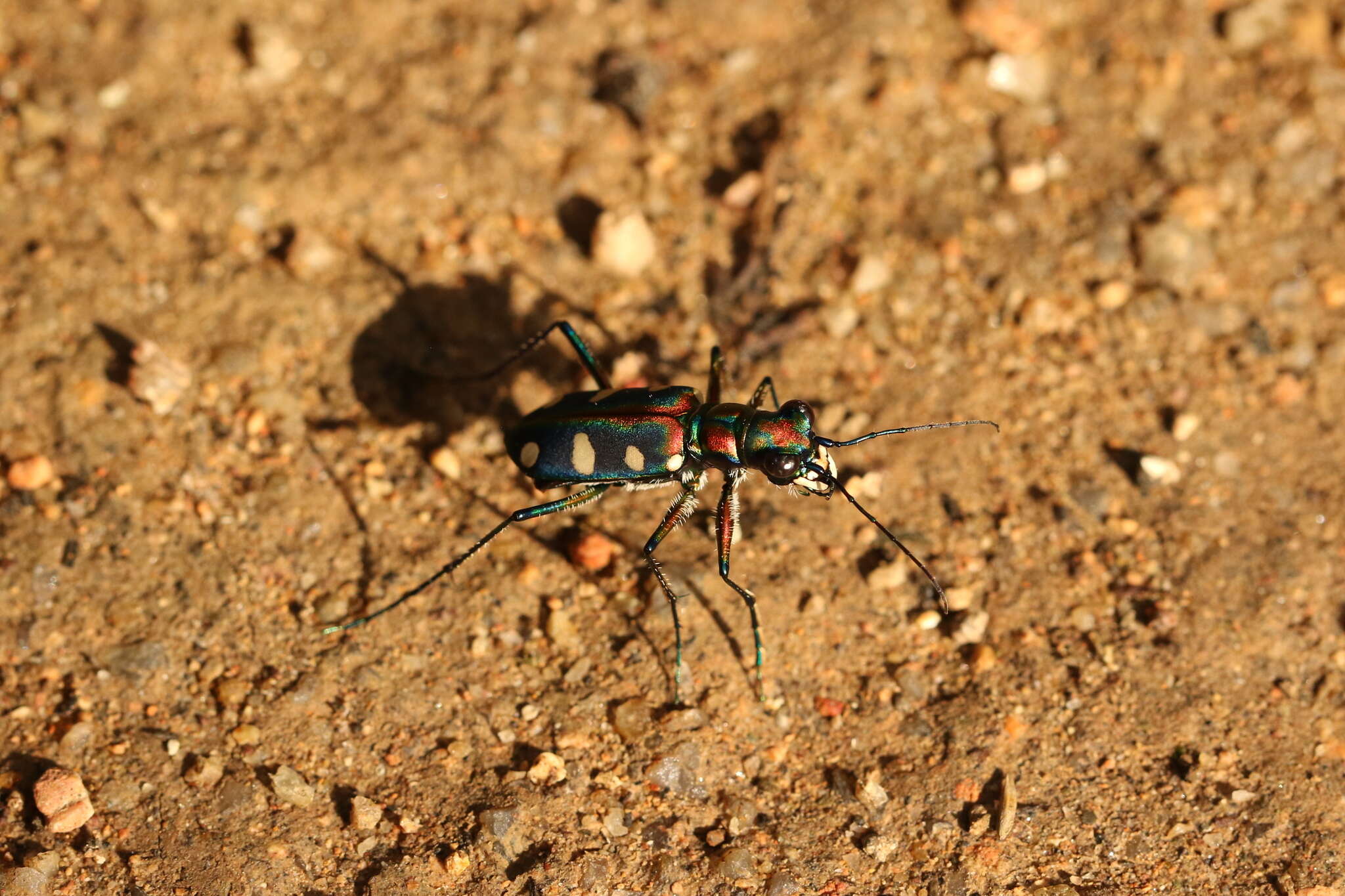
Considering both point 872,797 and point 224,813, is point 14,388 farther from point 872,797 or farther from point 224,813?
point 872,797

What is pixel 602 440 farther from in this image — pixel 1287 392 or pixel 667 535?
pixel 1287 392

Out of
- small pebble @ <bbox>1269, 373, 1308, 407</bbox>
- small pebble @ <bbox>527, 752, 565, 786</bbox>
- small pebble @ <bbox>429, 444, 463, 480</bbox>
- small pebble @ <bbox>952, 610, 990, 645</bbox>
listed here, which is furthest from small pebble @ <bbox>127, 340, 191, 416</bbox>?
small pebble @ <bbox>1269, 373, 1308, 407</bbox>

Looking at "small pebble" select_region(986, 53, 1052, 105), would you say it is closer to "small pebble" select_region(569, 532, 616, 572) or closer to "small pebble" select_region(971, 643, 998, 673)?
"small pebble" select_region(971, 643, 998, 673)

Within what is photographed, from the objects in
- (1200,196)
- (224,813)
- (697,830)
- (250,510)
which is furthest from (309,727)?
(1200,196)

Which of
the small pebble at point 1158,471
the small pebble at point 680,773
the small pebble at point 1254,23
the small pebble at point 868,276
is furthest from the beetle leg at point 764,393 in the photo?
the small pebble at point 1254,23

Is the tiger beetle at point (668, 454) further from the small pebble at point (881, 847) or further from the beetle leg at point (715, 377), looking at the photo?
the small pebble at point (881, 847)

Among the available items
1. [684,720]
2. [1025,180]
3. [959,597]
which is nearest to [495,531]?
[684,720]
